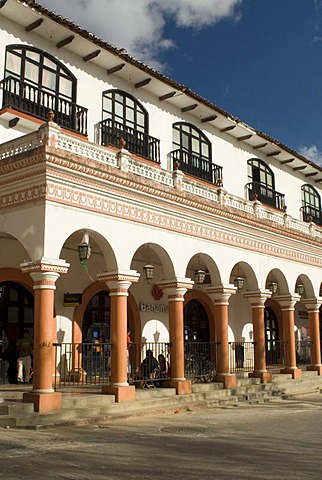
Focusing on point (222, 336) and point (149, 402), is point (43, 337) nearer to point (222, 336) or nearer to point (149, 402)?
point (149, 402)

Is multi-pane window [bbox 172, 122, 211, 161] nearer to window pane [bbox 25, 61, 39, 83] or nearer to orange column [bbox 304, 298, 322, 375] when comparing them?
window pane [bbox 25, 61, 39, 83]

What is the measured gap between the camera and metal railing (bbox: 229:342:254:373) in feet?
63.1

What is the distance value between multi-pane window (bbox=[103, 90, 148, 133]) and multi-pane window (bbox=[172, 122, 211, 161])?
1.65 m

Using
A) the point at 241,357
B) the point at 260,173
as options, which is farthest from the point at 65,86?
the point at 241,357

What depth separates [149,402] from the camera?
499 inches

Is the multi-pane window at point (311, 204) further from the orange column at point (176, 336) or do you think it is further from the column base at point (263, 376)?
the orange column at point (176, 336)

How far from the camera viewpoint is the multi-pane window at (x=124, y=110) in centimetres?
1742

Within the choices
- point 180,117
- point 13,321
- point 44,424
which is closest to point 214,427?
point 44,424

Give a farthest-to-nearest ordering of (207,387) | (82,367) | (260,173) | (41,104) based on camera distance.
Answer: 1. (260,173)
2. (41,104)
3. (207,387)
4. (82,367)

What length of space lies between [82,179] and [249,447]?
6310 millimetres

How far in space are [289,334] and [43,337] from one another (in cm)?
996

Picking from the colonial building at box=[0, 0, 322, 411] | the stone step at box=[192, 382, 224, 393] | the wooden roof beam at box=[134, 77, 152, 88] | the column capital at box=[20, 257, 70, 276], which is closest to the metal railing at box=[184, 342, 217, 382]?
the colonial building at box=[0, 0, 322, 411]

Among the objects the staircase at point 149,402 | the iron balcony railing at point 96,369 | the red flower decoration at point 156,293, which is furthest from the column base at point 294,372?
the iron balcony railing at point 96,369

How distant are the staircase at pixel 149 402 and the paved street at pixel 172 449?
34cm
